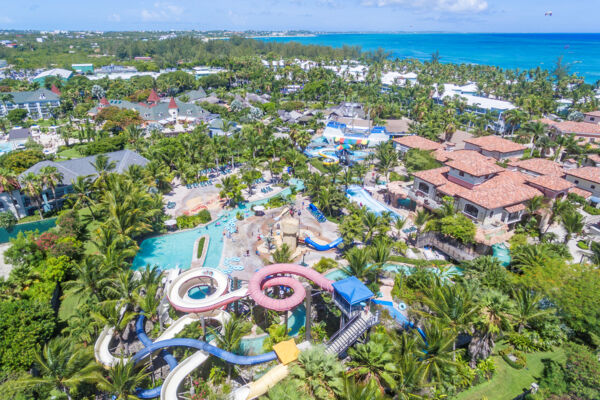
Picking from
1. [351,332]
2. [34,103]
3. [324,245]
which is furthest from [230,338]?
[34,103]

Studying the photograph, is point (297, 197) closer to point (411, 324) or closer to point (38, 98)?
point (411, 324)

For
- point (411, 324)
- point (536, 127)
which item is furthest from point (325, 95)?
point (411, 324)

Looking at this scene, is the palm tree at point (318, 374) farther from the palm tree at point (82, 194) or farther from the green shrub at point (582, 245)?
the green shrub at point (582, 245)

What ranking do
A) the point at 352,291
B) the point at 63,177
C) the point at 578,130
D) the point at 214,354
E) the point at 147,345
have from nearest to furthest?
the point at 214,354, the point at 147,345, the point at 352,291, the point at 63,177, the point at 578,130

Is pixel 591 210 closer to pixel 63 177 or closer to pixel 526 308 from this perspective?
pixel 526 308

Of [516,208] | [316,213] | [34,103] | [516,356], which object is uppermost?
[34,103]

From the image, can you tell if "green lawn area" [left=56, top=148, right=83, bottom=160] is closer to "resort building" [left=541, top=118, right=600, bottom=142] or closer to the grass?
the grass

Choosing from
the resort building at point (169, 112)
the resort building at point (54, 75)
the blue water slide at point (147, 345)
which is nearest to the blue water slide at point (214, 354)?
the blue water slide at point (147, 345)
